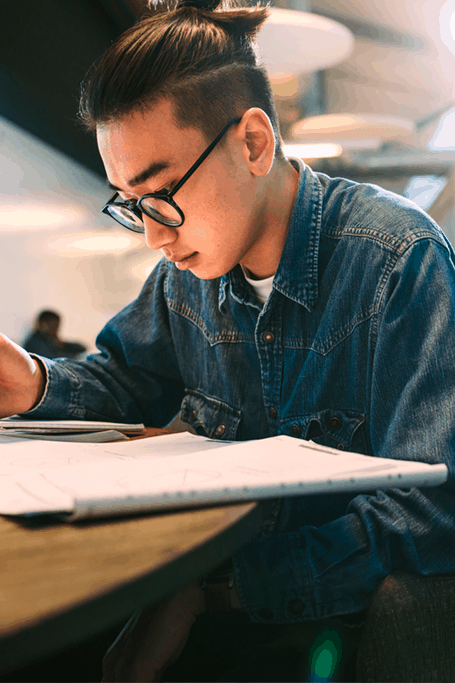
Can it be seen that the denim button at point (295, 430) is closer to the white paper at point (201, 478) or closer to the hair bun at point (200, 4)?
the white paper at point (201, 478)

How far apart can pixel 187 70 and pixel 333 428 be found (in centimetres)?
66

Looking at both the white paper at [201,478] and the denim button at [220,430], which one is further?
the denim button at [220,430]

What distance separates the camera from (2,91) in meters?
1.43

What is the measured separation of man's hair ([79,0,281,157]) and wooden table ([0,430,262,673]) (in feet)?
2.27

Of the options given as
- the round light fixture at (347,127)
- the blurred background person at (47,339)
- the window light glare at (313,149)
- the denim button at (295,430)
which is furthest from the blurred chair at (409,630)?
the window light glare at (313,149)

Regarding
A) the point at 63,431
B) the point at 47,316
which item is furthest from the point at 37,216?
the point at 63,431

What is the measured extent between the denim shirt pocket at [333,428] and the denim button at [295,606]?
277 millimetres

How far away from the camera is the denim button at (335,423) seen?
2.80 feet

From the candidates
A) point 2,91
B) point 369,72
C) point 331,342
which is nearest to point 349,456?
point 331,342

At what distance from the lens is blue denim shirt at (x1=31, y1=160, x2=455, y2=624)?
60cm

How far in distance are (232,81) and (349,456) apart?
0.75 meters

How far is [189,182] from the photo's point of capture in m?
0.86

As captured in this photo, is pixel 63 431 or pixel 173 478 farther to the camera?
pixel 63 431

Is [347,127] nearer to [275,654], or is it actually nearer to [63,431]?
[63,431]
